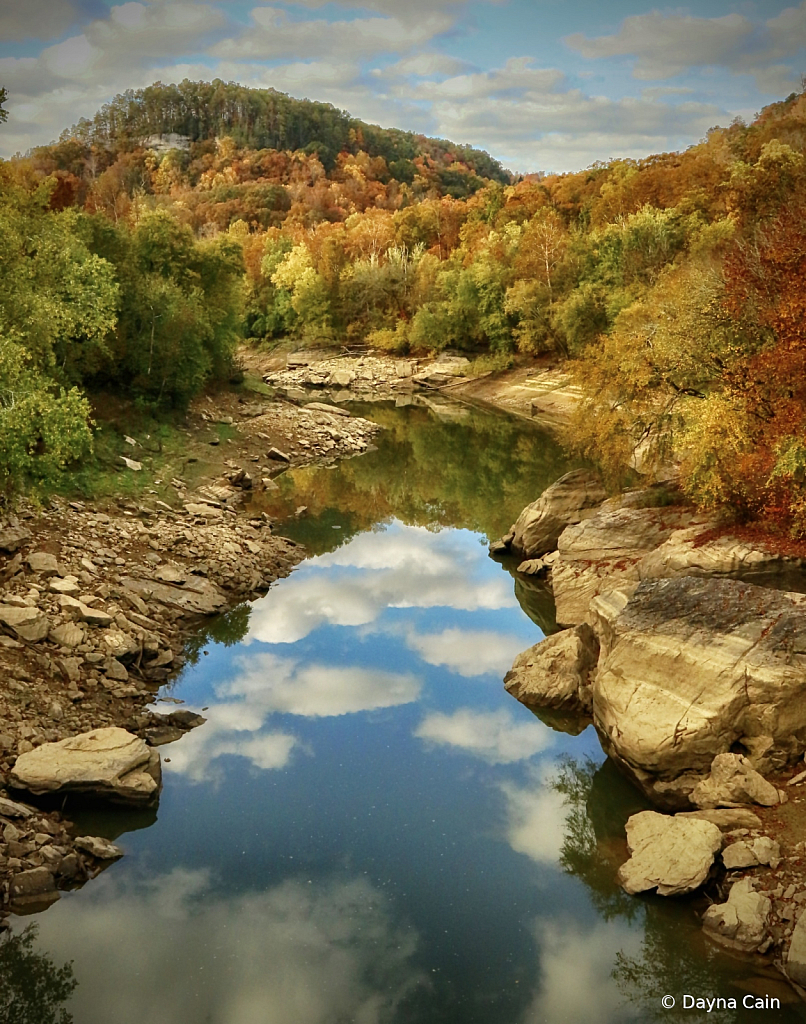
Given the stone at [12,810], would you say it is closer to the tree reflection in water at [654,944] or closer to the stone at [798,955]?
the tree reflection in water at [654,944]

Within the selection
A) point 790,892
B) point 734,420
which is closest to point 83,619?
point 790,892

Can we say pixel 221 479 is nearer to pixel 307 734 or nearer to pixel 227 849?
pixel 307 734

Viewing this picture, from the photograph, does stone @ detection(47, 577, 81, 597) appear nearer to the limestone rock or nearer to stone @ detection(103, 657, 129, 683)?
stone @ detection(103, 657, 129, 683)

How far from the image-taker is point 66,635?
1599cm

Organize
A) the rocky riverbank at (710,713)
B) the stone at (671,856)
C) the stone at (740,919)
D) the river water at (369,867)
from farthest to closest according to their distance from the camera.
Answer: the stone at (671,856), the rocky riverbank at (710,713), the stone at (740,919), the river water at (369,867)

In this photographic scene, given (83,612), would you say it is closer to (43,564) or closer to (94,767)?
(43,564)

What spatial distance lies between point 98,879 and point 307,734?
5.21 meters

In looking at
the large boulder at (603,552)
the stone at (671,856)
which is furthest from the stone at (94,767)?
the large boulder at (603,552)

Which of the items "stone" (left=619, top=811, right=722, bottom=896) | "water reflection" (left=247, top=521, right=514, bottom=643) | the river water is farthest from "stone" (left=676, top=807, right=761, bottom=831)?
"water reflection" (left=247, top=521, right=514, bottom=643)

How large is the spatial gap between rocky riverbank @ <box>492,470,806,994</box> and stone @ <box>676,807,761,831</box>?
19 mm

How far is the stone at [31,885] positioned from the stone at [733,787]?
9.56m

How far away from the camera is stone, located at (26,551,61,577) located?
1800 cm

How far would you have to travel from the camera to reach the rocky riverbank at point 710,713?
10.7 meters

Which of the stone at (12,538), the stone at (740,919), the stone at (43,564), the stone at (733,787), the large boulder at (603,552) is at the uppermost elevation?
the stone at (12,538)
